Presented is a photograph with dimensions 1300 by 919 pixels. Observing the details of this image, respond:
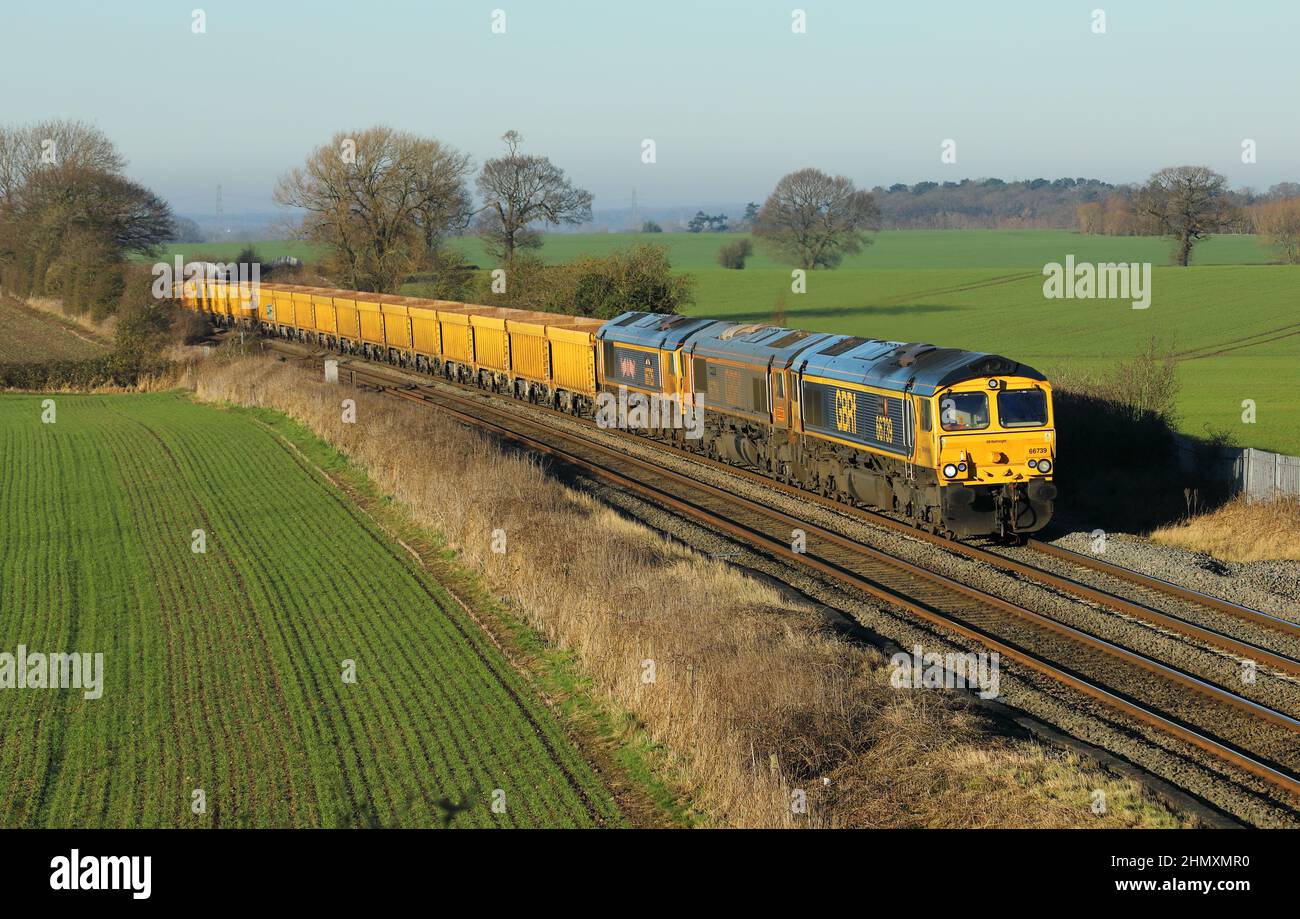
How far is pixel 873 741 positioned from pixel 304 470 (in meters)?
23.8

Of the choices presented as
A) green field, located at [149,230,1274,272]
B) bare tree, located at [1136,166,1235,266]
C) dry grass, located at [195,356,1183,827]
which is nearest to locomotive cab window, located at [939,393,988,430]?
dry grass, located at [195,356,1183,827]

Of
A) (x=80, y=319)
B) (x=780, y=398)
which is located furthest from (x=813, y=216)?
(x=780, y=398)

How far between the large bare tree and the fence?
64.9 metres

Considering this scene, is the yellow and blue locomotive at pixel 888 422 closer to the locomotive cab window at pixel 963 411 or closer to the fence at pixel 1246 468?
the locomotive cab window at pixel 963 411

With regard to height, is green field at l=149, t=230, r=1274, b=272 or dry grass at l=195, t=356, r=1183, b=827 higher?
green field at l=149, t=230, r=1274, b=272

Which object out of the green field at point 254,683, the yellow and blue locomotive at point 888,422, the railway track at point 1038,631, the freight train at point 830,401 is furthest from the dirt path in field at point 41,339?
the railway track at point 1038,631

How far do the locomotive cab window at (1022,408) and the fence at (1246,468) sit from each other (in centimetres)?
629

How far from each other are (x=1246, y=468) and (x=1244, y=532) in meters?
3.46

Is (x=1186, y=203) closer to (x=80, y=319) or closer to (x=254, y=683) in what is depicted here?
(x=80, y=319)

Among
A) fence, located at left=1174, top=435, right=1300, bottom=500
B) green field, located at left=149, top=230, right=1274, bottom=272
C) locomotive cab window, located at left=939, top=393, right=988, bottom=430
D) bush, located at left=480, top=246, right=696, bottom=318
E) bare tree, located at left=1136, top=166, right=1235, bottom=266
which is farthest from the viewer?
green field, located at left=149, top=230, right=1274, bottom=272

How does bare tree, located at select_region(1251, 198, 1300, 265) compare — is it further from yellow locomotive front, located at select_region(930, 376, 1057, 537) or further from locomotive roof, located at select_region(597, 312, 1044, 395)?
yellow locomotive front, located at select_region(930, 376, 1057, 537)

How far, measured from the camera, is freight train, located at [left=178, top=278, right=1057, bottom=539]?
74.4 feet

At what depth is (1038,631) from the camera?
1817 centimetres

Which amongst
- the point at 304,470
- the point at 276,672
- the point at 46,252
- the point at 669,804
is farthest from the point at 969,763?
the point at 46,252
